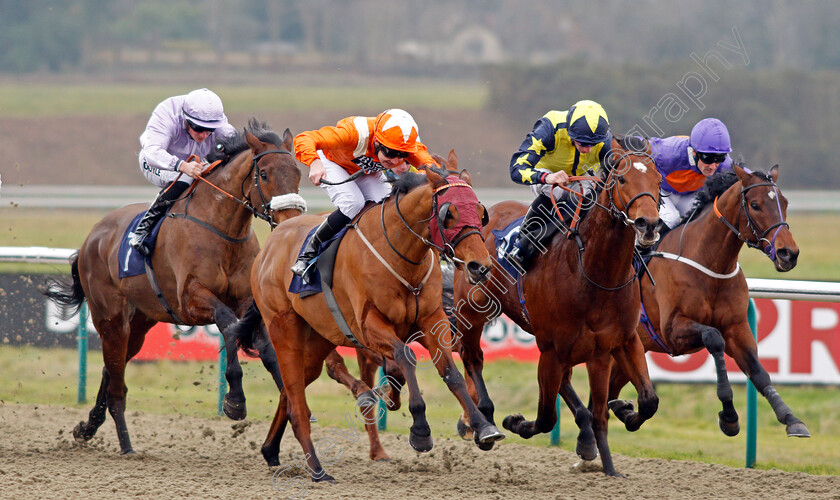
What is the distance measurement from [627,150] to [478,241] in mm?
1174

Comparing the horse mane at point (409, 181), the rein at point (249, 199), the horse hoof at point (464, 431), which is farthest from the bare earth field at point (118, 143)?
the horse mane at point (409, 181)

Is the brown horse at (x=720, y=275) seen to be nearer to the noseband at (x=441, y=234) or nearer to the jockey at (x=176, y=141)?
the noseband at (x=441, y=234)

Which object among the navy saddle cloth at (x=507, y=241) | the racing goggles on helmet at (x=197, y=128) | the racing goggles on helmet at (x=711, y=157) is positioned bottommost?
the navy saddle cloth at (x=507, y=241)

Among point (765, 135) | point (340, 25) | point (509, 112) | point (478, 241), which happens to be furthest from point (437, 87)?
point (478, 241)

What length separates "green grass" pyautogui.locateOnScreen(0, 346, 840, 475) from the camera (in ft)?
23.5

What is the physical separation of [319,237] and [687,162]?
257 centimetres

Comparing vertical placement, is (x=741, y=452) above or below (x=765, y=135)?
below

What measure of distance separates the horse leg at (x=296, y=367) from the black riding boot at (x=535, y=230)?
3.83 ft

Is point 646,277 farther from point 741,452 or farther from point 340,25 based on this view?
point 340,25

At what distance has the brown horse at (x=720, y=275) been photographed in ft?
18.3

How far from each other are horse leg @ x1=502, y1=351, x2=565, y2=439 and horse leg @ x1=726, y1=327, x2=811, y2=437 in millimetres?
1090

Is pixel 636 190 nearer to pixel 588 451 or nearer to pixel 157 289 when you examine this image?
pixel 588 451

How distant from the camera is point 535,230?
18.3 ft

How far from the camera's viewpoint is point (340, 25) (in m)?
38.5
